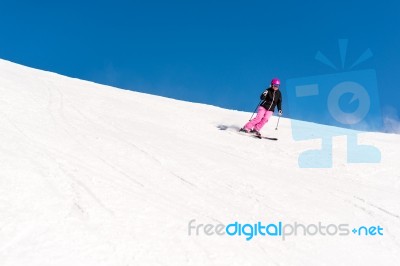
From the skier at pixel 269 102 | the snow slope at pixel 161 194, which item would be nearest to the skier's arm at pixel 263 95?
the skier at pixel 269 102

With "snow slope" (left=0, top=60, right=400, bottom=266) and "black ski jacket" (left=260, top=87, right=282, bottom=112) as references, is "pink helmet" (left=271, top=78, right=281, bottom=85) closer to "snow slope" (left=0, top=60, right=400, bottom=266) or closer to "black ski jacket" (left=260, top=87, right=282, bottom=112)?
"black ski jacket" (left=260, top=87, right=282, bottom=112)

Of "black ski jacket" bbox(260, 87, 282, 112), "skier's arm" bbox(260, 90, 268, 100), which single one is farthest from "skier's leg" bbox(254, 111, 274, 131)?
"skier's arm" bbox(260, 90, 268, 100)

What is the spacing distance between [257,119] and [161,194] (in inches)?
285

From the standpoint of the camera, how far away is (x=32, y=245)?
13.4 feet

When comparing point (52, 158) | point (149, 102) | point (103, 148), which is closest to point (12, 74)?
point (149, 102)

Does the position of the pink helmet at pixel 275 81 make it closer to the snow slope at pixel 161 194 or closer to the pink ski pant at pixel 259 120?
the pink ski pant at pixel 259 120

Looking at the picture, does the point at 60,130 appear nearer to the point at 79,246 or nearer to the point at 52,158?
the point at 52,158

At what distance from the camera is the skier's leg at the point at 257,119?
12.5 meters

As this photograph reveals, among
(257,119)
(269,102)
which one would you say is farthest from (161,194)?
(269,102)

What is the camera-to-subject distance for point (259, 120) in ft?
41.8

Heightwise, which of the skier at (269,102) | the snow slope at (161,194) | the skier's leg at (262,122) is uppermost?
the skier at (269,102)

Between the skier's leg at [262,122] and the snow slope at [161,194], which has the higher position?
the skier's leg at [262,122]

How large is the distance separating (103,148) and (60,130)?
1336 millimetres

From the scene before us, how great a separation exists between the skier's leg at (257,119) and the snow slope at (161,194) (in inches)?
39.6
